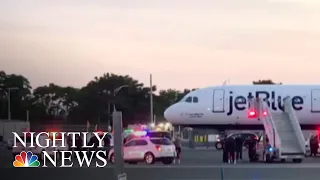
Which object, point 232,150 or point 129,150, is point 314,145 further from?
point 129,150

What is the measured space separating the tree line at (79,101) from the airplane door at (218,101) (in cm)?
5219

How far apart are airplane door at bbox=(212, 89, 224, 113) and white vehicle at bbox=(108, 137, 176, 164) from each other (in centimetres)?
1205

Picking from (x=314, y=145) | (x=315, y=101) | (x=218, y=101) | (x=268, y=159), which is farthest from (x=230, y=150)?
Answer: (x=315, y=101)

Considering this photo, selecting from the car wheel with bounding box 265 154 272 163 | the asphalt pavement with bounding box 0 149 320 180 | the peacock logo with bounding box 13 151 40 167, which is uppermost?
the peacock logo with bounding box 13 151 40 167

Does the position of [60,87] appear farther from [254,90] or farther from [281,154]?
[281,154]

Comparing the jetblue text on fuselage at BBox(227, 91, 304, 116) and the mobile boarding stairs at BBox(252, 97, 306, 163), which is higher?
the jetblue text on fuselage at BBox(227, 91, 304, 116)

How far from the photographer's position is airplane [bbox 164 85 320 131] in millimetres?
47375

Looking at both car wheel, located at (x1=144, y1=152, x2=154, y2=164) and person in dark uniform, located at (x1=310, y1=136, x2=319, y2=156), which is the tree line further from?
car wheel, located at (x1=144, y1=152, x2=154, y2=164)

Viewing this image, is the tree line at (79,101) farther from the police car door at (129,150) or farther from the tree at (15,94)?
the police car door at (129,150)

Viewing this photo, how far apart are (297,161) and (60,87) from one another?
276ft

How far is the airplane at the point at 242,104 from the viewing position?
47375mm

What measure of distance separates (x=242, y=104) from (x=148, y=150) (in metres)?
12.9

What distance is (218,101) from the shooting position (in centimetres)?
4809

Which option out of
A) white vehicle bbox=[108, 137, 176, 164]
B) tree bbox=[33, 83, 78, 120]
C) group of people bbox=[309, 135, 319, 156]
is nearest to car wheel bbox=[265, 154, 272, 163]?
white vehicle bbox=[108, 137, 176, 164]
